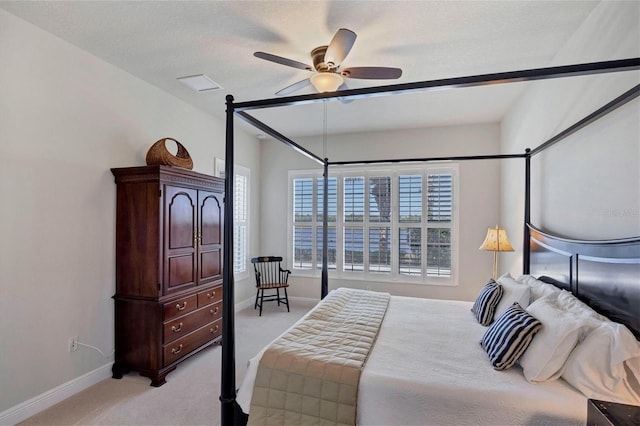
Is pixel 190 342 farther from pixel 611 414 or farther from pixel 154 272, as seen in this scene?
pixel 611 414

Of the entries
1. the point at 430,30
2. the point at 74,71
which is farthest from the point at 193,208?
the point at 430,30

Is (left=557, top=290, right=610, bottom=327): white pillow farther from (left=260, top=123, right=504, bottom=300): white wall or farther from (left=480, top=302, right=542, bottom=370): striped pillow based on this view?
(left=260, top=123, right=504, bottom=300): white wall

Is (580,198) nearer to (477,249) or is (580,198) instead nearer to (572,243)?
(572,243)

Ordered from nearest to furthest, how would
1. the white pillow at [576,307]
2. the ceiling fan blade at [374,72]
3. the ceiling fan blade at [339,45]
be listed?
the white pillow at [576,307]
the ceiling fan blade at [339,45]
the ceiling fan blade at [374,72]

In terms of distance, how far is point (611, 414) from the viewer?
111 centimetres

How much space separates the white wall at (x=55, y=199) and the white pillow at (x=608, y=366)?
11.0ft

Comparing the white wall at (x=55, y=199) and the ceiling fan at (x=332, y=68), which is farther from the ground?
the ceiling fan at (x=332, y=68)

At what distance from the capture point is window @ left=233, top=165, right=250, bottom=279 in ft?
16.1

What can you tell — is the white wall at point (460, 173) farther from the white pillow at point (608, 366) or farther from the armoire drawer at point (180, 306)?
the white pillow at point (608, 366)

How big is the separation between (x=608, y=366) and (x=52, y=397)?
11.5 feet

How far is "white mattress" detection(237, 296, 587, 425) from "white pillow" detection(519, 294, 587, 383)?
1.8 inches

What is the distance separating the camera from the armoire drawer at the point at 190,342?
2854 mm

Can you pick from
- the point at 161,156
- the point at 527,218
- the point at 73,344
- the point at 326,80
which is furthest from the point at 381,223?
the point at 73,344

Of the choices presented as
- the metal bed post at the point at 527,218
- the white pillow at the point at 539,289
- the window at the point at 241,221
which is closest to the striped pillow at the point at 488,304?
the white pillow at the point at 539,289
